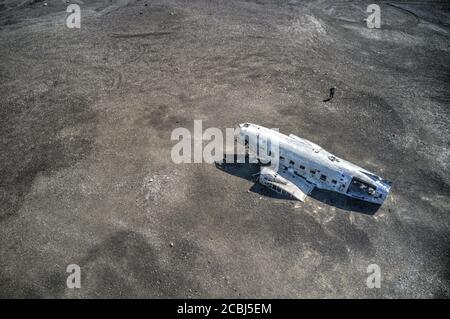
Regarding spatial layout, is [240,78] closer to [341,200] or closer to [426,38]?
[341,200]

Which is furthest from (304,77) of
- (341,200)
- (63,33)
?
(63,33)

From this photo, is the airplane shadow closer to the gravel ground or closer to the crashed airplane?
the gravel ground

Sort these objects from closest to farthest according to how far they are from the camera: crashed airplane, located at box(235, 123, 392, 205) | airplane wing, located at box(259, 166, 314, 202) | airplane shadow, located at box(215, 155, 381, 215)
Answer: crashed airplane, located at box(235, 123, 392, 205), airplane shadow, located at box(215, 155, 381, 215), airplane wing, located at box(259, 166, 314, 202)

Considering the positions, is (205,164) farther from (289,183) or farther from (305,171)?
(305,171)

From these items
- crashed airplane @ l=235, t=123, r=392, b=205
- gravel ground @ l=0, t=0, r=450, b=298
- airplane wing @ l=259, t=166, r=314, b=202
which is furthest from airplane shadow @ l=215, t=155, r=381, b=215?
airplane wing @ l=259, t=166, r=314, b=202

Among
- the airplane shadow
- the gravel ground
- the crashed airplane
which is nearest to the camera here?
the gravel ground

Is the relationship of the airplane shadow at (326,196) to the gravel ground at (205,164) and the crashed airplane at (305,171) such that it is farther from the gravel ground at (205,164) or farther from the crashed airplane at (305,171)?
the crashed airplane at (305,171)
